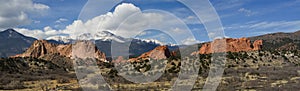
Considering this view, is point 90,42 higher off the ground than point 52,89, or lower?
higher

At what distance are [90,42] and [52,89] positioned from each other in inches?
4340

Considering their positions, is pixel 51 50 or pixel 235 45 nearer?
pixel 235 45

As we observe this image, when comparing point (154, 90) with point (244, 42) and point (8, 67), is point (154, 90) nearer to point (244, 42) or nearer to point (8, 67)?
point (8, 67)

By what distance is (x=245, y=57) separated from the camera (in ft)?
294

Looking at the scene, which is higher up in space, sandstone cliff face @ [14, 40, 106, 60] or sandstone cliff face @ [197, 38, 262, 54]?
sandstone cliff face @ [14, 40, 106, 60]

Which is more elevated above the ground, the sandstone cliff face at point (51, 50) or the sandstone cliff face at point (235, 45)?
the sandstone cliff face at point (51, 50)

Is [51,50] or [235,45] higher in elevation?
[51,50]

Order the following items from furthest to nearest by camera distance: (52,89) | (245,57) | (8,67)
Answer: (245,57)
(8,67)
(52,89)

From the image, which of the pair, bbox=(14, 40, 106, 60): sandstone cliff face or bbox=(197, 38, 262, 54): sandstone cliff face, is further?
bbox=(14, 40, 106, 60): sandstone cliff face

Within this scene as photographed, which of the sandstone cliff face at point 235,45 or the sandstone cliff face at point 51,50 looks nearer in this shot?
the sandstone cliff face at point 235,45

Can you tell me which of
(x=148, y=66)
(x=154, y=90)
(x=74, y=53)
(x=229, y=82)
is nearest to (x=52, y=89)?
(x=154, y=90)

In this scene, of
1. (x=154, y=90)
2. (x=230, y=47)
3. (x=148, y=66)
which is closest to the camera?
(x=154, y=90)

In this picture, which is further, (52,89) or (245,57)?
(245,57)

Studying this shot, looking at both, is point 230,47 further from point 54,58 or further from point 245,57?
point 54,58
